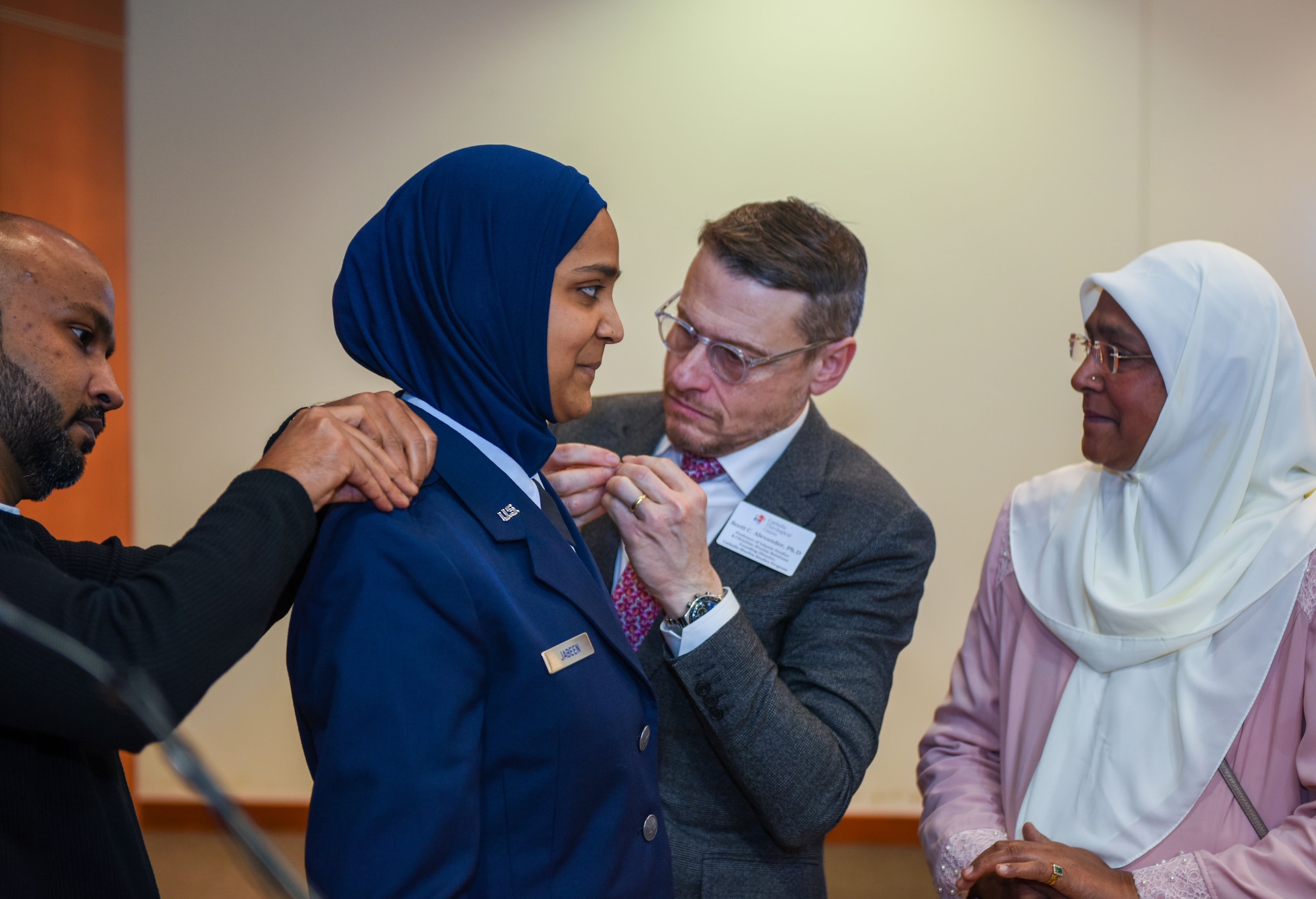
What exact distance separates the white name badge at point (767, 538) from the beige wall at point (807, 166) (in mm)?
1802

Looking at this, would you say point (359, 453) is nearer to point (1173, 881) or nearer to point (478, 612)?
point (478, 612)

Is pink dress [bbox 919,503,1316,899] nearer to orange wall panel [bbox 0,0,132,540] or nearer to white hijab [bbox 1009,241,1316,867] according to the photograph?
white hijab [bbox 1009,241,1316,867]

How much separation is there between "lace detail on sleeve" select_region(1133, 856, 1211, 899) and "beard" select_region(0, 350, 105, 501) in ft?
5.44

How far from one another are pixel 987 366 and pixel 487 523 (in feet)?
A: 9.08

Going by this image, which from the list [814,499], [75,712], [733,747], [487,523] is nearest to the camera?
[75,712]

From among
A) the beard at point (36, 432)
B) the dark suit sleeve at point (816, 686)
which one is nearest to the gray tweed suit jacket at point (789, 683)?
the dark suit sleeve at point (816, 686)

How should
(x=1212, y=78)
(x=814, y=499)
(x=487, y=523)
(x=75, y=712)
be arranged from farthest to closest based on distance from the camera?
(x=1212, y=78)
(x=814, y=499)
(x=487, y=523)
(x=75, y=712)

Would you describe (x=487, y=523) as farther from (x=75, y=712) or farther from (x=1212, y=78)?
(x=1212, y=78)

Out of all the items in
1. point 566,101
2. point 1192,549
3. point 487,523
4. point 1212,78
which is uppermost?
point 1212,78

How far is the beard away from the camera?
3.96ft

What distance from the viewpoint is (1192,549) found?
5.84ft

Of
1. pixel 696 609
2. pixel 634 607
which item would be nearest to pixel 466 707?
pixel 696 609

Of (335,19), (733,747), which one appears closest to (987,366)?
(733,747)

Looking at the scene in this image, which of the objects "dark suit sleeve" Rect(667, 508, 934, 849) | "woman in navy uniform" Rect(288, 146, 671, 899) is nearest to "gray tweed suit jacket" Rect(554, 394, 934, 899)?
"dark suit sleeve" Rect(667, 508, 934, 849)
